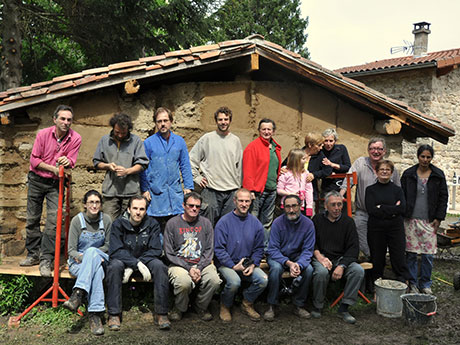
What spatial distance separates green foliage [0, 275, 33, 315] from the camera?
5.02 metres

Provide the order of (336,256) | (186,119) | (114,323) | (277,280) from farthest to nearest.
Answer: (186,119)
(336,256)
(277,280)
(114,323)

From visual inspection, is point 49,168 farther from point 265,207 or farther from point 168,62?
point 265,207

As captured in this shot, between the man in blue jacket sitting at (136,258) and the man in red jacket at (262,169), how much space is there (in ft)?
4.34

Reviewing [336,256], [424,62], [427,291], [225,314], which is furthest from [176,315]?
[424,62]

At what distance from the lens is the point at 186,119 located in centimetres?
634

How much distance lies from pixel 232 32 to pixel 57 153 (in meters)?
24.1

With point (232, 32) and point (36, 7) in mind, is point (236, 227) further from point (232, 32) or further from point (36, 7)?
point (232, 32)

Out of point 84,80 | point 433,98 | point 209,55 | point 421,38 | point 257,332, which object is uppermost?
point 421,38

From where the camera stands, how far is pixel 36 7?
10.6m

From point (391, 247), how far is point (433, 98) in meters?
10.3

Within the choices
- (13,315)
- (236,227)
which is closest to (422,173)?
(236,227)

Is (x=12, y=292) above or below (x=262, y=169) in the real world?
below

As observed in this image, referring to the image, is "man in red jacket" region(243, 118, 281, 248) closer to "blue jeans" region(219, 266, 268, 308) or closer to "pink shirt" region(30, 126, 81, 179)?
"blue jeans" region(219, 266, 268, 308)

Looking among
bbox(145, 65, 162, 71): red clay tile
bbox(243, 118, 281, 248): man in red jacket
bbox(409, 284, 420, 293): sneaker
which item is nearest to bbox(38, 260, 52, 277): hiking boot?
bbox(243, 118, 281, 248): man in red jacket
